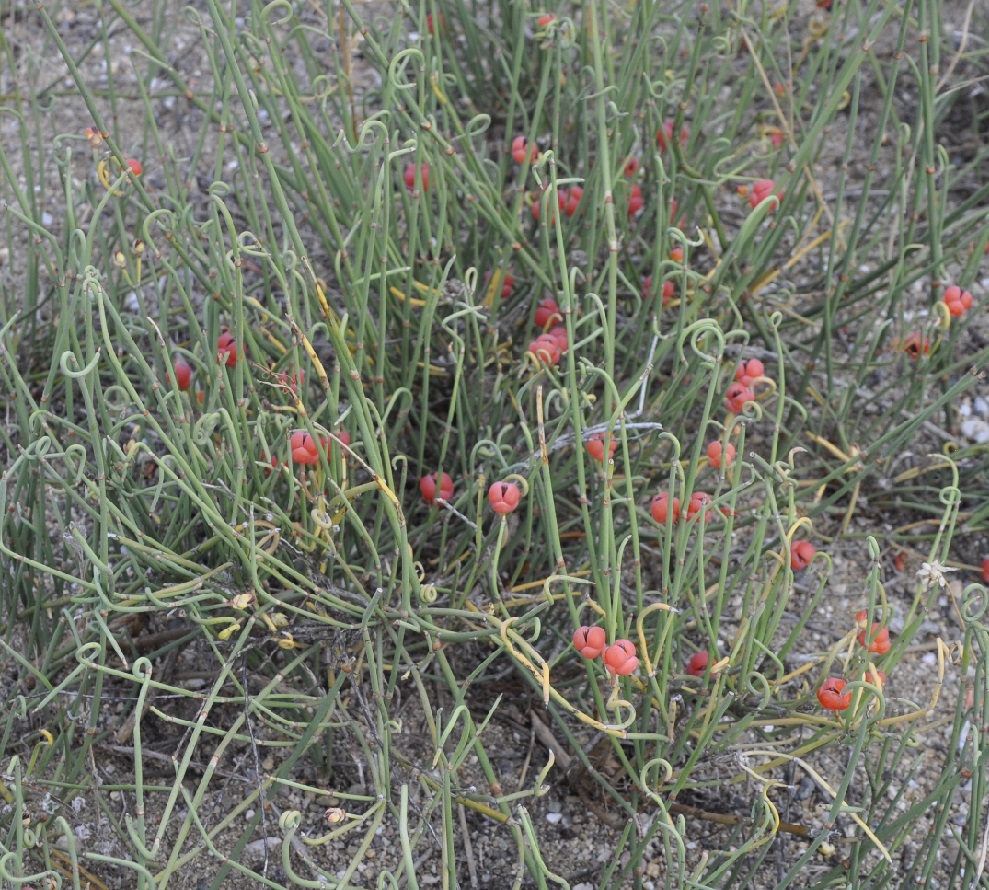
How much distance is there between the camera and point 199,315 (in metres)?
1.76

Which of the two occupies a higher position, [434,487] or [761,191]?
[761,191]

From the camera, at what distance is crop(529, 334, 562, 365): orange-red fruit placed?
136 centimetres

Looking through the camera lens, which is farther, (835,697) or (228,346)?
(228,346)

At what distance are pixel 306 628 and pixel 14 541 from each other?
0.40 m

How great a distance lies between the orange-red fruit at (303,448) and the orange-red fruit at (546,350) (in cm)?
30

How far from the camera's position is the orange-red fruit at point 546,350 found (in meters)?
1.36

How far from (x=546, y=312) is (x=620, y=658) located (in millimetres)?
608

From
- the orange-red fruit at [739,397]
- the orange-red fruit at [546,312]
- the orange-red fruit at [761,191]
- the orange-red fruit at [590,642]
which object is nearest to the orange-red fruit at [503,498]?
the orange-red fruit at [590,642]

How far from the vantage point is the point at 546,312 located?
1.55m

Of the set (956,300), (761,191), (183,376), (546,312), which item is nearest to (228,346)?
(183,376)

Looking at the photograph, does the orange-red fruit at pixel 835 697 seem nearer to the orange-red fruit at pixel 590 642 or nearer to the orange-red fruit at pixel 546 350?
the orange-red fruit at pixel 590 642

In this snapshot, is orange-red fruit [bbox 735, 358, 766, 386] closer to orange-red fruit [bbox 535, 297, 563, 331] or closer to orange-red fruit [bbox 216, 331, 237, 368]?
orange-red fruit [bbox 535, 297, 563, 331]

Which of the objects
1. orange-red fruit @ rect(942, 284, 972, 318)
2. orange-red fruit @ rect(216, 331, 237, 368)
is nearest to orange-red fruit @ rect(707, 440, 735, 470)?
orange-red fruit @ rect(942, 284, 972, 318)

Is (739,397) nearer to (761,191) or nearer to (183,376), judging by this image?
(761,191)
